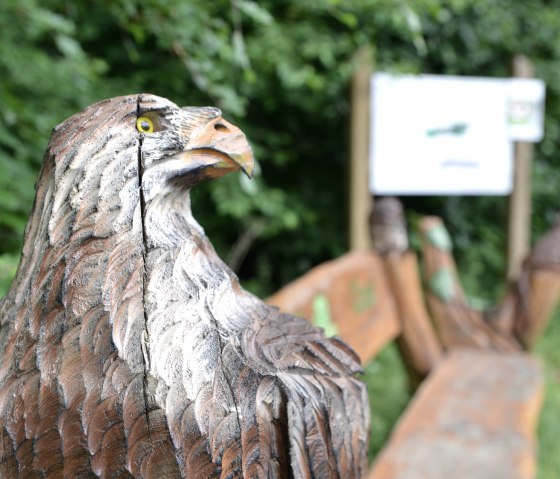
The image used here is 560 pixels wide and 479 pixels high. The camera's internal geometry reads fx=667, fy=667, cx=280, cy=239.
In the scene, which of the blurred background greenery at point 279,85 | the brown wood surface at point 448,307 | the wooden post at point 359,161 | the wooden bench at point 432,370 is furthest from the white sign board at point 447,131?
the wooden bench at point 432,370

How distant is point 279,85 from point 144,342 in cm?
345

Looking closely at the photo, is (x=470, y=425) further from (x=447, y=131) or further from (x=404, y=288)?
(x=447, y=131)

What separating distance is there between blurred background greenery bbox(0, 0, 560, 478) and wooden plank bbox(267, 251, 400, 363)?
0.33 meters

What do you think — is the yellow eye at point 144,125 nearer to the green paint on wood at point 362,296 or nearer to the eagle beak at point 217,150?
the eagle beak at point 217,150

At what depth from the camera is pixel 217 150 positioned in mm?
784

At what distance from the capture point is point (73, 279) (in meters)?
0.71

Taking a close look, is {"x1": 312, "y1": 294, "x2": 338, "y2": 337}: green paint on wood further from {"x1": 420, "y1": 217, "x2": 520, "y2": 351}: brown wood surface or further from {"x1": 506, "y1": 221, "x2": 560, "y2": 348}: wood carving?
{"x1": 506, "y1": 221, "x2": 560, "y2": 348}: wood carving

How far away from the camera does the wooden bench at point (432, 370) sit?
1.83m

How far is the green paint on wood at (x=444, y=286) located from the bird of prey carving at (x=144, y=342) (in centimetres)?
219

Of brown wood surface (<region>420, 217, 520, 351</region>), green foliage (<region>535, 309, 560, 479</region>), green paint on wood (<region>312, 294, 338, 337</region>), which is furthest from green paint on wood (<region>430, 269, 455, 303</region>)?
green paint on wood (<region>312, 294, 338, 337</region>)

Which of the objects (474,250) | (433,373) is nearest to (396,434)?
(433,373)

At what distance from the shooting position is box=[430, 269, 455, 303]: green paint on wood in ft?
9.61

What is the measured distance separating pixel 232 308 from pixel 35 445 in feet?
0.86

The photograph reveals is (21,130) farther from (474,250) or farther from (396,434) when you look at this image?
(474,250)
